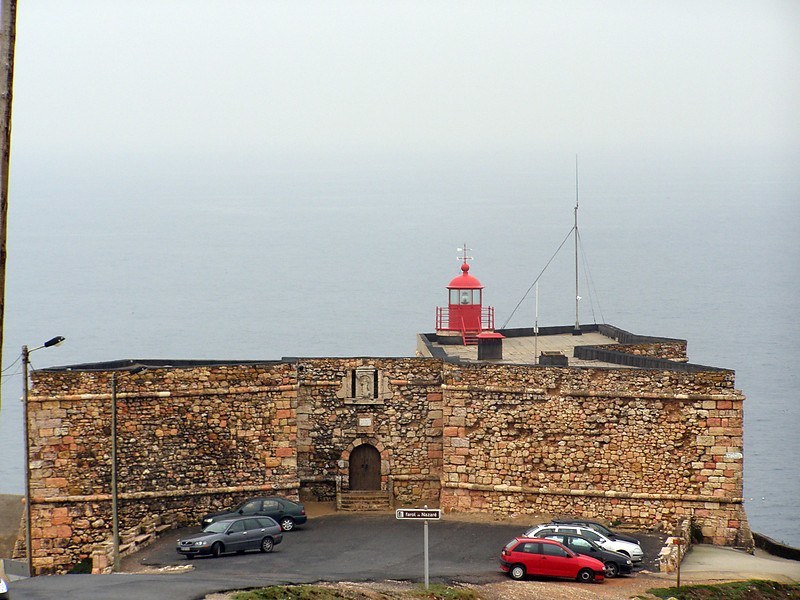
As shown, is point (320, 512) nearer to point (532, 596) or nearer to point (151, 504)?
point (151, 504)

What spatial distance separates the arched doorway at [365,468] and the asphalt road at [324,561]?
1213 millimetres

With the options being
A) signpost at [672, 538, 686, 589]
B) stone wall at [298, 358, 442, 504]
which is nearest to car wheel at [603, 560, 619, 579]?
signpost at [672, 538, 686, 589]

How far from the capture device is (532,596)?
102 ft

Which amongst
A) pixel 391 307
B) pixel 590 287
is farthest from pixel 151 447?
pixel 590 287

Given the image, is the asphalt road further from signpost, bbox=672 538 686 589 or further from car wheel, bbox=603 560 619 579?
car wheel, bbox=603 560 619 579

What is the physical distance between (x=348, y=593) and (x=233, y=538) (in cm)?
630

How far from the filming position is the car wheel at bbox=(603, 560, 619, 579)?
1336 inches

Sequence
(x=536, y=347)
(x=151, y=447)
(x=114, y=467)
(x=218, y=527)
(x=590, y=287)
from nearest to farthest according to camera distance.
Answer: (x=218, y=527)
(x=114, y=467)
(x=151, y=447)
(x=536, y=347)
(x=590, y=287)

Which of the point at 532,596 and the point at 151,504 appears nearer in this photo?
the point at 532,596

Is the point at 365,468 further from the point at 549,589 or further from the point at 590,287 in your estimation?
the point at 590,287

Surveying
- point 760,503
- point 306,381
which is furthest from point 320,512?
point 760,503

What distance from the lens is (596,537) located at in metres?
34.8

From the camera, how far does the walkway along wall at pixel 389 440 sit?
38219 millimetres

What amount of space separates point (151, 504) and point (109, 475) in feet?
4.46
